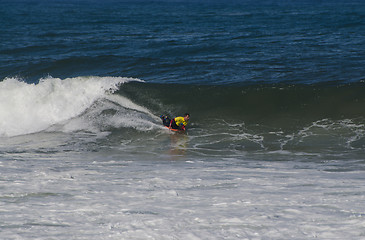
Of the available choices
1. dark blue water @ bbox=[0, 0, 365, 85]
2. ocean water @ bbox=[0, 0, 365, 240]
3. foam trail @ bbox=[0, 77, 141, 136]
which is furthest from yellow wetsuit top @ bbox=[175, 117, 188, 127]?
dark blue water @ bbox=[0, 0, 365, 85]

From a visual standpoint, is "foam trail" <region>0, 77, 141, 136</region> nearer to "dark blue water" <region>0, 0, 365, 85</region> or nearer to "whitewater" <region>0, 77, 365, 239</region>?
"whitewater" <region>0, 77, 365, 239</region>

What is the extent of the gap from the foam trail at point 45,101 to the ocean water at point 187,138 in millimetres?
68

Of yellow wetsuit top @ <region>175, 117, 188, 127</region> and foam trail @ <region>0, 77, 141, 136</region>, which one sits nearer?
yellow wetsuit top @ <region>175, 117, 188, 127</region>

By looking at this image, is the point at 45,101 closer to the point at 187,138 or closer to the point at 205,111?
the point at 205,111

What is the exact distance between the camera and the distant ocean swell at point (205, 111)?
13.3m

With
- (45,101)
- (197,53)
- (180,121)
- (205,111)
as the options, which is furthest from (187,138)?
(197,53)

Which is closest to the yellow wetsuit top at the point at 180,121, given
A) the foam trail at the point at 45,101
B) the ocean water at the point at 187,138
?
the ocean water at the point at 187,138

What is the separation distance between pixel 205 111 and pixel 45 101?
5.83 m

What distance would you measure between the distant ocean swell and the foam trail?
3 centimetres

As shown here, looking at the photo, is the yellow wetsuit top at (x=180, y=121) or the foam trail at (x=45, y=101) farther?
the foam trail at (x=45, y=101)

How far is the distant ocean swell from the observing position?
13.3m

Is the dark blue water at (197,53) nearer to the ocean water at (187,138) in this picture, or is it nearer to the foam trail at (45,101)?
the ocean water at (187,138)

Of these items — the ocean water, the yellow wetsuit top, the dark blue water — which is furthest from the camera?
the dark blue water

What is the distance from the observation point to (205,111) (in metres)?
16.8
